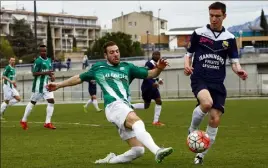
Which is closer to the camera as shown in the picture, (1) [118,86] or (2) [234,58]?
(1) [118,86]

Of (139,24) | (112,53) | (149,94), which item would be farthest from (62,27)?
(112,53)

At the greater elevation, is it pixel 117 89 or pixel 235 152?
pixel 117 89

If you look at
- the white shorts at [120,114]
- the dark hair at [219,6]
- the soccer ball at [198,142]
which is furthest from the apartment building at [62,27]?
the soccer ball at [198,142]

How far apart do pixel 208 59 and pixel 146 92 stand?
387 inches

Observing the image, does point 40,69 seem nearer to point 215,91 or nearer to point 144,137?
point 215,91

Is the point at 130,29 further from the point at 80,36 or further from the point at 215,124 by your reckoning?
the point at 215,124

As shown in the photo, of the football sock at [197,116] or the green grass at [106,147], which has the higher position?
the football sock at [197,116]

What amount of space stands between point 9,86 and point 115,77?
16752 millimetres

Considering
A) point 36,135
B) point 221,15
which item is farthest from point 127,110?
point 36,135

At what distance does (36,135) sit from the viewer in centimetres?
1634

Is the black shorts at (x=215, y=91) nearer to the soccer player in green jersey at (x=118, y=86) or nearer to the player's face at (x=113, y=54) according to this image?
the soccer player in green jersey at (x=118, y=86)

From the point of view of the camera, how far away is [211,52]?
9586 mm

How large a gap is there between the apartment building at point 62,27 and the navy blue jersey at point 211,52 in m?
119

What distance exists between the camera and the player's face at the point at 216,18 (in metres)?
9.44
